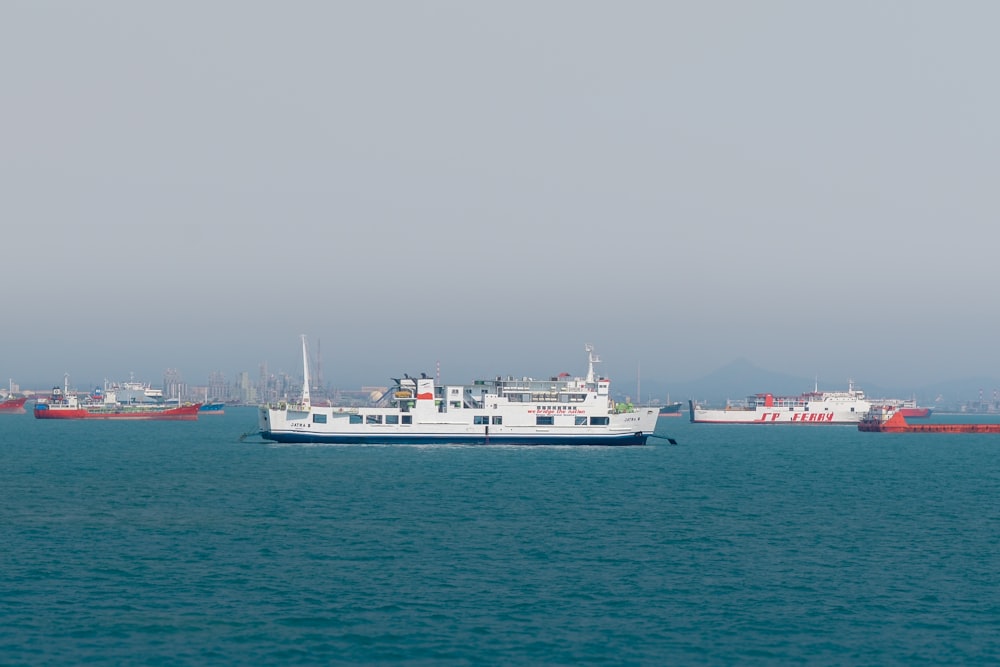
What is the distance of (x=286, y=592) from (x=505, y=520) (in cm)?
2164

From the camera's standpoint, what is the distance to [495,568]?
4581 cm

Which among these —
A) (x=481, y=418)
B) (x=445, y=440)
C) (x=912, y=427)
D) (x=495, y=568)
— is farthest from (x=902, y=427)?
(x=495, y=568)

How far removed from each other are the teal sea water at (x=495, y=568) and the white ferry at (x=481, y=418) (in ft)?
87.2

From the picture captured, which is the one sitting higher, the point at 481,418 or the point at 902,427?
the point at 481,418

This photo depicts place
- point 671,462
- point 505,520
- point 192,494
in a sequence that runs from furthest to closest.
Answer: point 671,462
point 192,494
point 505,520

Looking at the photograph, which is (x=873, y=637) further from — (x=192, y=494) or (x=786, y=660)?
(x=192, y=494)

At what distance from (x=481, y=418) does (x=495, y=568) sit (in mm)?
72405

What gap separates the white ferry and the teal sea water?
2657cm

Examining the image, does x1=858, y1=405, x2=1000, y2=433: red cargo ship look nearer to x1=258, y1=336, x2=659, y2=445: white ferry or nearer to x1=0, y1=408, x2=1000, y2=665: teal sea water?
x1=258, y1=336, x2=659, y2=445: white ferry

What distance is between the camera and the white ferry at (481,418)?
117562 millimetres

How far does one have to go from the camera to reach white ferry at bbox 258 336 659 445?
117562 millimetres

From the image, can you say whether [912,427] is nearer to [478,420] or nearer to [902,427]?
[902,427]

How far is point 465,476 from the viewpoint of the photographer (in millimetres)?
86562

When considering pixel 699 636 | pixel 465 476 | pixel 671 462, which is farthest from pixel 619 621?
pixel 671 462
